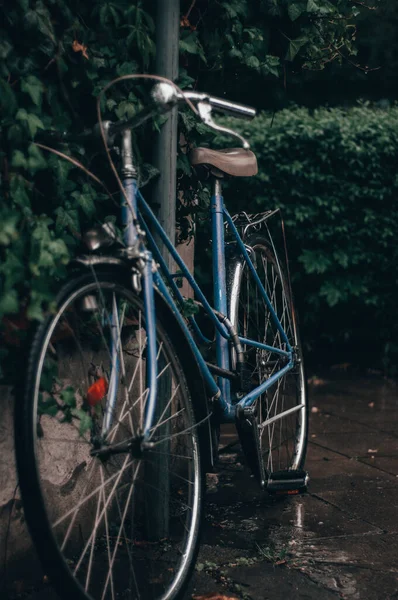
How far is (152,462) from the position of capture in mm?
3020

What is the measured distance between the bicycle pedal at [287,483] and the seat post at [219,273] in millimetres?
427

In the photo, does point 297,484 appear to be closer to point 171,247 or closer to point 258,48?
point 171,247

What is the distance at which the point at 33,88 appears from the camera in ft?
7.86

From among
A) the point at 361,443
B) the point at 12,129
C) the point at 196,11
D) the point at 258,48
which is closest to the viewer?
the point at 12,129

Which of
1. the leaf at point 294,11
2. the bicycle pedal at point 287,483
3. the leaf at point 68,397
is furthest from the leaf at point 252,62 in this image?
the leaf at point 68,397

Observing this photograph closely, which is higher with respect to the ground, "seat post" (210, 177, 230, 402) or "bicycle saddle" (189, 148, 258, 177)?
"bicycle saddle" (189, 148, 258, 177)

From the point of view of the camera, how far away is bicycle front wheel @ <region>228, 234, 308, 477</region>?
3404 mm

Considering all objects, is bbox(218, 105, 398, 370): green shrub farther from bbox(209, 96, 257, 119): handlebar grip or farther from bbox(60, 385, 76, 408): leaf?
bbox(60, 385, 76, 408): leaf

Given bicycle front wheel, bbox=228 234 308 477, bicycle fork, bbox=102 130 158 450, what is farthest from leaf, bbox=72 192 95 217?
bicycle front wheel, bbox=228 234 308 477

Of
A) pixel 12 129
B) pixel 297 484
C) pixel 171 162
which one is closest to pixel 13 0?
pixel 12 129

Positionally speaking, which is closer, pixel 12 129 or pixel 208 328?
pixel 12 129

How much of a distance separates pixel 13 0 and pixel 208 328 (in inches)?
68.3

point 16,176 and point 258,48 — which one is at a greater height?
point 258,48

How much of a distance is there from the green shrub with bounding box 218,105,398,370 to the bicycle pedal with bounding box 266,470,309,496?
3.01 m
